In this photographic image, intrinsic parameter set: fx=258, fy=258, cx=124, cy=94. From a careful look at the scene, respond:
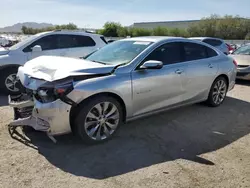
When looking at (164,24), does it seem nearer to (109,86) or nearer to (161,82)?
(161,82)

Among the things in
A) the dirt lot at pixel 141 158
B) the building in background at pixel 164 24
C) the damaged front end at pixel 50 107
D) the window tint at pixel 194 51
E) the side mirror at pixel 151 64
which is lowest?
→ the dirt lot at pixel 141 158

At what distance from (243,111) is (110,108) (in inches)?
134

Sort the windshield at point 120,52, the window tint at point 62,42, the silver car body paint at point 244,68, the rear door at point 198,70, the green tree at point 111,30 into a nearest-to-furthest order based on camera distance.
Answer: the windshield at point 120,52
the rear door at point 198,70
the window tint at point 62,42
the silver car body paint at point 244,68
the green tree at point 111,30

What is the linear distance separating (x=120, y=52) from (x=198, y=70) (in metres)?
1.66

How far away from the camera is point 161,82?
443 centimetres

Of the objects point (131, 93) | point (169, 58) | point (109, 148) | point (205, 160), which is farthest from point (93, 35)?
point (205, 160)

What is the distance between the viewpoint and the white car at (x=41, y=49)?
6629 mm

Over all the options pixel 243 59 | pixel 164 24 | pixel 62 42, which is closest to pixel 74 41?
pixel 62 42

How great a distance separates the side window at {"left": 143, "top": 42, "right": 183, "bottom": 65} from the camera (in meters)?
4.45

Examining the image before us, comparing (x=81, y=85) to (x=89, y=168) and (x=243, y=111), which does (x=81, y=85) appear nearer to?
(x=89, y=168)

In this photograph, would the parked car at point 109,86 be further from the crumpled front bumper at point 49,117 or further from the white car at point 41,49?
→ the white car at point 41,49

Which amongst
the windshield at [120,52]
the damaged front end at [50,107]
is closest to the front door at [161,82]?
the windshield at [120,52]

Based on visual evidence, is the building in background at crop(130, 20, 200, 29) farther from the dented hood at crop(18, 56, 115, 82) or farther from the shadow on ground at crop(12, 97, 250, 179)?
the dented hood at crop(18, 56, 115, 82)

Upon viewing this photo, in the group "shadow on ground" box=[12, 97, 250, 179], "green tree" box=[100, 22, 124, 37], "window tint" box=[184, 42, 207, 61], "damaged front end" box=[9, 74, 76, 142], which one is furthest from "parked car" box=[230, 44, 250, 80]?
"green tree" box=[100, 22, 124, 37]
